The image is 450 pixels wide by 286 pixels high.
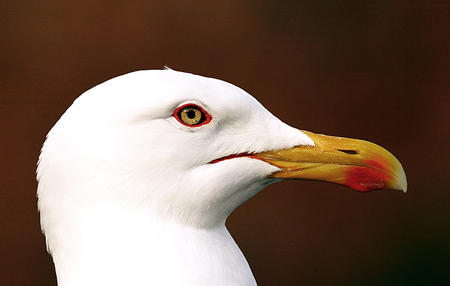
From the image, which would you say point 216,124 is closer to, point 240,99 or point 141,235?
point 240,99

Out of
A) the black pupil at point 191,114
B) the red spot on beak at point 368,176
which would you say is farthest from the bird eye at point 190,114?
the red spot on beak at point 368,176

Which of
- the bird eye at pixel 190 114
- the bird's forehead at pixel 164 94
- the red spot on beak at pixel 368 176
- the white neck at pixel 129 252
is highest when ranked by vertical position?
the bird's forehead at pixel 164 94

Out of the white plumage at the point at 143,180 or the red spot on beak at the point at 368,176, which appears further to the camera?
the red spot on beak at the point at 368,176

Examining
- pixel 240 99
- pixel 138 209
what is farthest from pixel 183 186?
pixel 240 99

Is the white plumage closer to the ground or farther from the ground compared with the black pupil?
closer to the ground

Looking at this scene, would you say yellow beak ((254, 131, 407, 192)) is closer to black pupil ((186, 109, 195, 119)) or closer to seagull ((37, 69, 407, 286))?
seagull ((37, 69, 407, 286))

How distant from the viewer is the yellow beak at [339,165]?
2.28 metres

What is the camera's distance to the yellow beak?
2.28 metres

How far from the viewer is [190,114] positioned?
7.19ft

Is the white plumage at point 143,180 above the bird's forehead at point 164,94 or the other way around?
the other way around

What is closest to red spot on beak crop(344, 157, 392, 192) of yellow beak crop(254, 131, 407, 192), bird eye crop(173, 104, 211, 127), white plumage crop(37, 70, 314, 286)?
yellow beak crop(254, 131, 407, 192)

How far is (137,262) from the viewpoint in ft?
7.01

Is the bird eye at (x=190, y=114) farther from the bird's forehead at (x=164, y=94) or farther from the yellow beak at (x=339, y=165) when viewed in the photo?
the yellow beak at (x=339, y=165)

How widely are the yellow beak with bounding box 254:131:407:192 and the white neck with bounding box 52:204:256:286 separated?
336 millimetres
